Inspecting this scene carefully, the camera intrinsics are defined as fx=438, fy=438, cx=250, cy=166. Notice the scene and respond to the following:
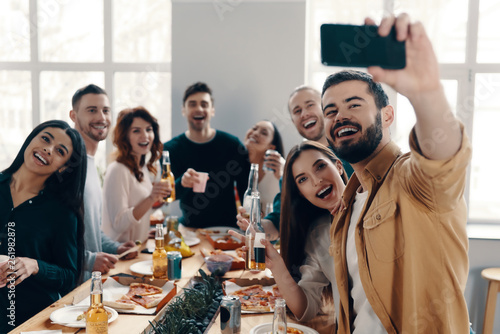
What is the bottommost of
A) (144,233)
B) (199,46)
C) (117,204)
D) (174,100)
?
(144,233)

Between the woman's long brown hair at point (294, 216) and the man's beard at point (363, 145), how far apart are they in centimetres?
50

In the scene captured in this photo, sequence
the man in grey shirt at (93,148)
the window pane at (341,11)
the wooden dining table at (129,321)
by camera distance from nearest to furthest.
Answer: the wooden dining table at (129,321)
the man in grey shirt at (93,148)
the window pane at (341,11)

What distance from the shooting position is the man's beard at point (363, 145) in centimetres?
121

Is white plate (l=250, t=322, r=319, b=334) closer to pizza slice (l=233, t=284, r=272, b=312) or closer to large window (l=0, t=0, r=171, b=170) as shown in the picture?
pizza slice (l=233, t=284, r=272, b=312)

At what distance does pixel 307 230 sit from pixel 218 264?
533 mm

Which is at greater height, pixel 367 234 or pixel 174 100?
Answer: pixel 174 100

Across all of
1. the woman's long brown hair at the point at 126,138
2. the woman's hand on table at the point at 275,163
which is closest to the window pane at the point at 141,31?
the woman's long brown hair at the point at 126,138

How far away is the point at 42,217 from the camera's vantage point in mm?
1877

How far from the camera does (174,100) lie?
13.3 feet

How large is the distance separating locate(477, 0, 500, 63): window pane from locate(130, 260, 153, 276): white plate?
3.37 metres

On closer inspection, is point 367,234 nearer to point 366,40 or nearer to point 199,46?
point 366,40

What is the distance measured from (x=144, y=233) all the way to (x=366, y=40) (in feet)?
7.51

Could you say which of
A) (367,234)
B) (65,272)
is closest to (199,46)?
(65,272)

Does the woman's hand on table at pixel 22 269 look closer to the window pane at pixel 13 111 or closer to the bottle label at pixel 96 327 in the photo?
the bottle label at pixel 96 327
